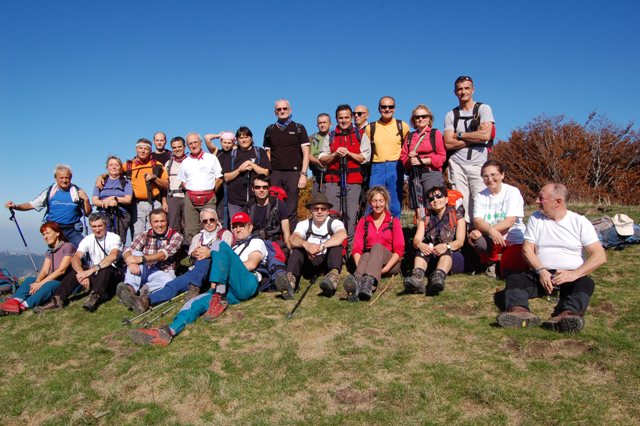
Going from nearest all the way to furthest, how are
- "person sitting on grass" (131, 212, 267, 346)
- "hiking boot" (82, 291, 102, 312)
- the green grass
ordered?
the green grass, "person sitting on grass" (131, 212, 267, 346), "hiking boot" (82, 291, 102, 312)

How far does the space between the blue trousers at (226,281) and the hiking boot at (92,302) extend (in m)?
2.10

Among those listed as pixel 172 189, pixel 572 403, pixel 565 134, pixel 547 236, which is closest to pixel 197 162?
pixel 172 189

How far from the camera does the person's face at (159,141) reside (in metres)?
10.5

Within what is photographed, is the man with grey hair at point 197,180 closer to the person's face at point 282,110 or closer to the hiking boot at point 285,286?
the person's face at point 282,110

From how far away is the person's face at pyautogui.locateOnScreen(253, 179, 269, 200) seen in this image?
8.75 meters

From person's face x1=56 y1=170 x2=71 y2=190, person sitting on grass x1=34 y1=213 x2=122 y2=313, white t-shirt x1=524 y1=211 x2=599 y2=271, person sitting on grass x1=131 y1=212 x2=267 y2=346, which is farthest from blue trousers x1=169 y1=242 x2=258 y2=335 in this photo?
person's face x1=56 y1=170 x2=71 y2=190

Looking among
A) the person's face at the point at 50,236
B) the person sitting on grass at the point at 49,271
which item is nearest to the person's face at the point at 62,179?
the person sitting on grass at the point at 49,271

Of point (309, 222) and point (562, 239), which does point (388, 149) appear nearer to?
point (309, 222)

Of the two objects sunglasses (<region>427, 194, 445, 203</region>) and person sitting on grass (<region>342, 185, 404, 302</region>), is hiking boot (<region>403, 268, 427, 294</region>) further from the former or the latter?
sunglasses (<region>427, 194, 445, 203</region>)

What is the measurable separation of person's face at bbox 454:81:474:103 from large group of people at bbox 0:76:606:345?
23 mm

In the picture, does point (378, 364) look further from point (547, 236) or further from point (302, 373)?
point (547, 236)

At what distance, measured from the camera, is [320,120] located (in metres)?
9.69

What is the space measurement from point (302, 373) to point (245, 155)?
5.55m

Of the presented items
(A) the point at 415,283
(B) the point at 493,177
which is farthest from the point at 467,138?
(A) the point at 415,283
